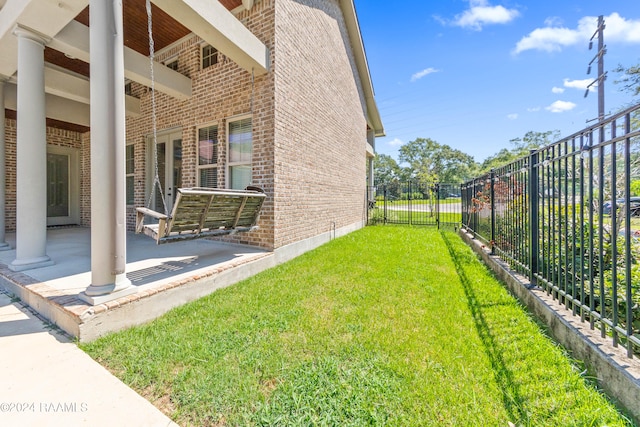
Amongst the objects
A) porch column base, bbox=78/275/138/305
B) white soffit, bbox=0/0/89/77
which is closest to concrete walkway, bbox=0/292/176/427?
porch column base, bbox=78/275/138/305

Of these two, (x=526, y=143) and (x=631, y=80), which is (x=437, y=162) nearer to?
(x=526, y=143)

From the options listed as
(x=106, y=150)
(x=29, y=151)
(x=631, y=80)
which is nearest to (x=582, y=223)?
(x=106, y=150)

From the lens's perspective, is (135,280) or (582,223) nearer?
(582,223)

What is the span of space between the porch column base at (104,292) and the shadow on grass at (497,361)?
3308 millimetres

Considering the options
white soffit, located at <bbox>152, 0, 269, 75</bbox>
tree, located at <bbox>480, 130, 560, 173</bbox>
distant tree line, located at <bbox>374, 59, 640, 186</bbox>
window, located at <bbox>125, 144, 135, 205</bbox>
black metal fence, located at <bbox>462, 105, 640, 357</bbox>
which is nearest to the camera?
black metal fence, located at <bbox>462, 105, 640, 357</bbox>

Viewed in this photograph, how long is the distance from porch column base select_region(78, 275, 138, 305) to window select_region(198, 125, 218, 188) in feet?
11.0

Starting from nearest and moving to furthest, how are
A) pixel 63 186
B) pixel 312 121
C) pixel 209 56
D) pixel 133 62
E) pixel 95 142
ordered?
pixel 95 142
pixel 133 62
pixel 209 56
pixel 312 121
pixel 63 186

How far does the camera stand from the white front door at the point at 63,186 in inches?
330

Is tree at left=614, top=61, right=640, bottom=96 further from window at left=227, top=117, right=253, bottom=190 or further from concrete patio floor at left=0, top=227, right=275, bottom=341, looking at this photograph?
concrete patio floor at left=0, top=227, right=275, bottom=341

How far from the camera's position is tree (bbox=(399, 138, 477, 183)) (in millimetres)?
58719

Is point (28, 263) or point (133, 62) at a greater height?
point (133, 62)

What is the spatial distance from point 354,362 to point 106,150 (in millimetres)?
2965

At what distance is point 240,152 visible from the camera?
5.49 m

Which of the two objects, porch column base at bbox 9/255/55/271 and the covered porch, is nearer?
the covered porch
